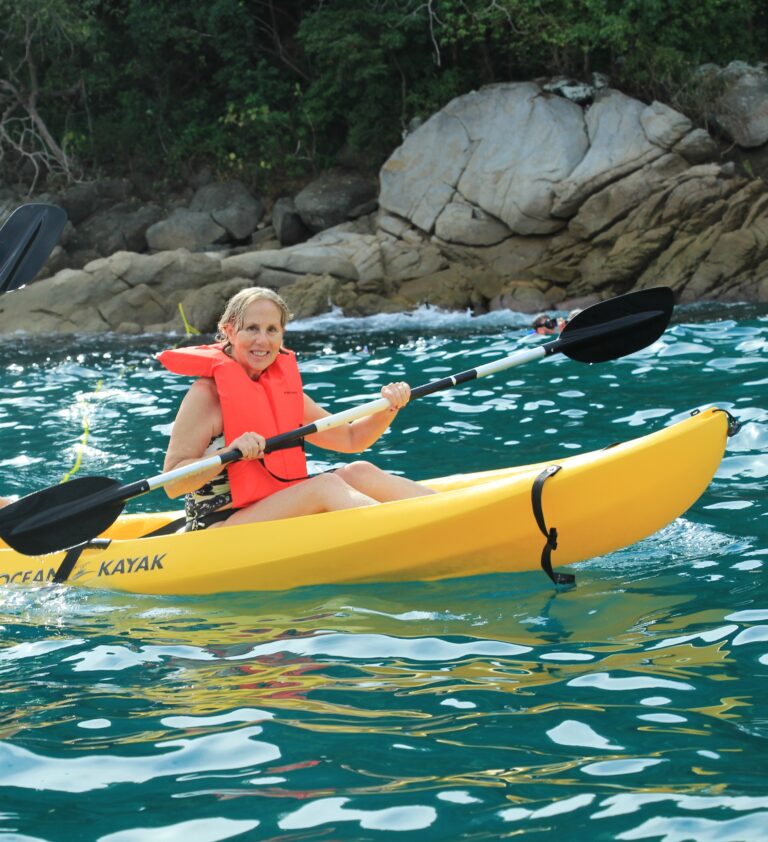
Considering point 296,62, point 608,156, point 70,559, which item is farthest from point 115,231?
point 70,559

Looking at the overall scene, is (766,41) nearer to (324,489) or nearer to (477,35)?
(477,35)

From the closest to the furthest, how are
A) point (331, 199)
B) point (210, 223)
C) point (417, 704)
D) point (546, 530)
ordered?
1. point (417, 704)
2. point (546, 530)
3. point (331, 199)
4. point (210, 223)

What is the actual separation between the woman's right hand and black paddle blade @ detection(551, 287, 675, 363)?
1.31m

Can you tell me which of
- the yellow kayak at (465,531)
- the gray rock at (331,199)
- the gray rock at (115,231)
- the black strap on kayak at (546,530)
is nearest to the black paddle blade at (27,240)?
the yellow kayak at (465,531)

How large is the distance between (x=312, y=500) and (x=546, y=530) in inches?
31.5

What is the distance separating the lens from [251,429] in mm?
3998

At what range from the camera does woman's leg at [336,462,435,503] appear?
4051 millimetres

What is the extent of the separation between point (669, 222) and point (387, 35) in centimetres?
431

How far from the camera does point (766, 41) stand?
48.4 feet

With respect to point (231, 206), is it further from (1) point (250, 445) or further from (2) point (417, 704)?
(2) point (417, 704)

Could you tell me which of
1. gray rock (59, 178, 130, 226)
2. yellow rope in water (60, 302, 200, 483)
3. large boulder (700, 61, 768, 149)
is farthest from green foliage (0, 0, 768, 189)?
yellow rope in water (60, 302, 200, 483)

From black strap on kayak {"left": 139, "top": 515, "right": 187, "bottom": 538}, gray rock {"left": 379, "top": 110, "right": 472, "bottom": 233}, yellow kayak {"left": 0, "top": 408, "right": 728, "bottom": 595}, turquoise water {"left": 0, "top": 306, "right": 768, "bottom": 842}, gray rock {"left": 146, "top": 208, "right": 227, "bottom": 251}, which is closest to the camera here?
turquoise water {"left": 0, "top": 306, "right": 768, "bottom": 842}

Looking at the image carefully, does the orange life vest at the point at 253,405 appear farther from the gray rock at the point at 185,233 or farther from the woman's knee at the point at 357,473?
the gray rock at the point at 185,233

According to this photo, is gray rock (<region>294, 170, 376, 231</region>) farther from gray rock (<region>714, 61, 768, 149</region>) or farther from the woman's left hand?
the woman's left hand
